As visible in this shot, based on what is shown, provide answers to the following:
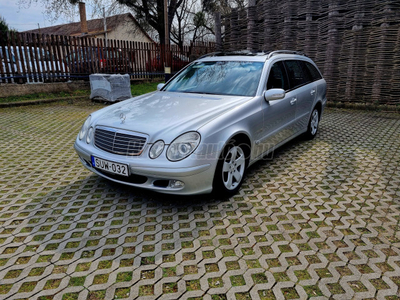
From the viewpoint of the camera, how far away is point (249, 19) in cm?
967

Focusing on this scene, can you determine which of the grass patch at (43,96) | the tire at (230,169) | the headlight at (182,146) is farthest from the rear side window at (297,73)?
the grass patch at (43,96)

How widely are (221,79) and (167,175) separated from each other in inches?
76.9

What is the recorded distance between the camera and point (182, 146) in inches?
113

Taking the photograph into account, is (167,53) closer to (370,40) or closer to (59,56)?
(59,56)

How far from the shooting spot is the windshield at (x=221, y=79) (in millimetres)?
3924

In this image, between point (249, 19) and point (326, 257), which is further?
point (249, 19)

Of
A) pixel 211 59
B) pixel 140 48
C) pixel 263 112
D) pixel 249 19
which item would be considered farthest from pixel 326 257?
pixel 140 48

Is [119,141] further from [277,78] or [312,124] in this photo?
[312,124]

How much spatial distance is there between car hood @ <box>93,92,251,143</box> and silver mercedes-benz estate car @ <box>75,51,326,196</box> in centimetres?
1

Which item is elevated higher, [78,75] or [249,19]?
[249,19]

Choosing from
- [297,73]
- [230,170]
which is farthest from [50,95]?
[230,170]

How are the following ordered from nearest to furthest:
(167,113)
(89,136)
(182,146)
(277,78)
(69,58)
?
(182,146) < (167,113) < (89,136) < (277,78) < (69,58)

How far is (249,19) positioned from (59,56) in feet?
24.0

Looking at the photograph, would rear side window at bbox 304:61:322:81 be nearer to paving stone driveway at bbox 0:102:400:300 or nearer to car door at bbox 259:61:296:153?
car door at bbox 259:61:296:153
